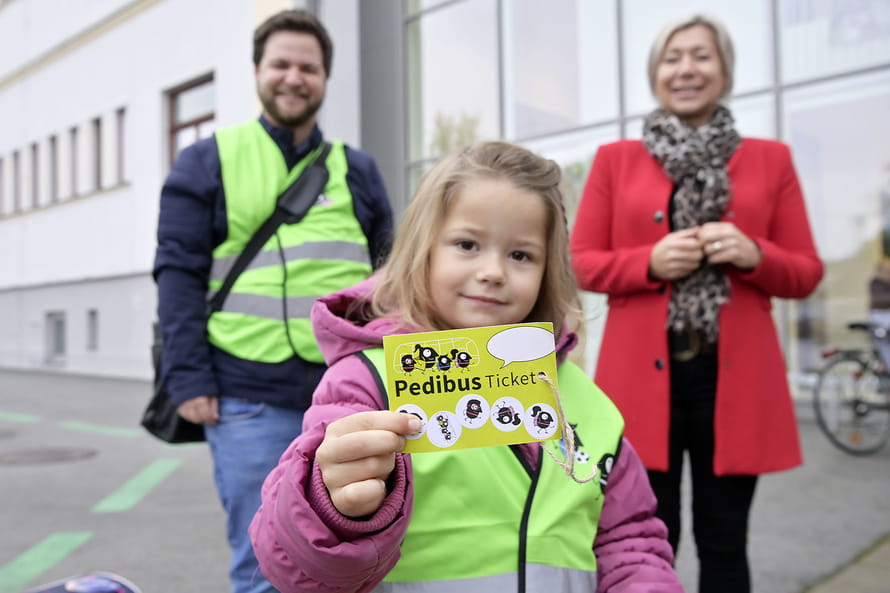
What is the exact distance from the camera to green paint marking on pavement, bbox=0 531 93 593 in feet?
11.1

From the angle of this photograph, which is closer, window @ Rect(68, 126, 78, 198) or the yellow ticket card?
the yellow ticket card

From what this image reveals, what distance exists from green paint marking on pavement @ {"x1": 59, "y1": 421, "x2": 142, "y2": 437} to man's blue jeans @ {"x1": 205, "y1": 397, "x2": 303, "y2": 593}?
594cm

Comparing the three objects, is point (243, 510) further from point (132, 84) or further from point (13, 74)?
point (13, 74)

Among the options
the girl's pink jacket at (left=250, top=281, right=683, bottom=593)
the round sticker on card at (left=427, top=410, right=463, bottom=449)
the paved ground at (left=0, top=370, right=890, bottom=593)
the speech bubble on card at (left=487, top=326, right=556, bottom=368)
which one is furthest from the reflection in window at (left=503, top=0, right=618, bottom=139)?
the round sticker on card at (left=427, top=410, right=463, bottom=449)

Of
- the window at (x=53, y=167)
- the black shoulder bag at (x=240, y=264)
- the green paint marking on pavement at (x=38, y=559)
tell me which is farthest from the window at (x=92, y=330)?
the black shoulder bag at (x=240, y=264)

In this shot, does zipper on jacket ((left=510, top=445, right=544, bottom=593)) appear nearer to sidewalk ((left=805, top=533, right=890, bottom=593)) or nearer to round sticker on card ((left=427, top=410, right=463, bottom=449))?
round sticker on card ((left=427, top=410, right=463, bottom=449))

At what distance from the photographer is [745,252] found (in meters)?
2.04

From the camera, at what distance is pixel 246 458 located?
7.05ft

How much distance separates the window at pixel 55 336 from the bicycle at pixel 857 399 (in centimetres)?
1436

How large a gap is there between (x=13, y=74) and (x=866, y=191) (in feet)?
56.1

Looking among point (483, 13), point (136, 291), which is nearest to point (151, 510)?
point (483, 13)

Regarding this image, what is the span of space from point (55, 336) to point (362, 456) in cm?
1705

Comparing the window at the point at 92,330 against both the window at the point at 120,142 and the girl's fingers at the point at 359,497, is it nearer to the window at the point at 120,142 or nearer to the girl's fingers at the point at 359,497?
the window at the point at 120,142

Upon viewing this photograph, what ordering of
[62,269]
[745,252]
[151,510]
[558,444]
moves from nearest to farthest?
[558,444] → [745,252] → [151,510] → [62,269]
